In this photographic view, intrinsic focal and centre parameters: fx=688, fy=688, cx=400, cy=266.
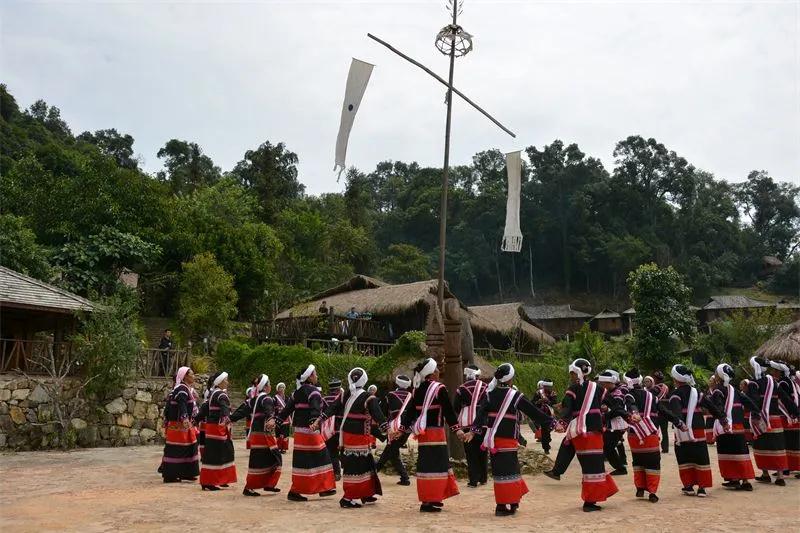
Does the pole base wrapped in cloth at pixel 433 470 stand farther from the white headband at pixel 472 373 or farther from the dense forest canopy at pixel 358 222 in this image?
the dense forest canopy at pixel 358 222

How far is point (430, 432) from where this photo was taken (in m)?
8.30

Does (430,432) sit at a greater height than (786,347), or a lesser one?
lesser

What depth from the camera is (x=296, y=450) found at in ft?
29.5

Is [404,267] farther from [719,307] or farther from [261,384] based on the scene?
[261,384]

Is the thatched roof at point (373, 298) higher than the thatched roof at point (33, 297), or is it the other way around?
the thatched roof at point (373, 298)

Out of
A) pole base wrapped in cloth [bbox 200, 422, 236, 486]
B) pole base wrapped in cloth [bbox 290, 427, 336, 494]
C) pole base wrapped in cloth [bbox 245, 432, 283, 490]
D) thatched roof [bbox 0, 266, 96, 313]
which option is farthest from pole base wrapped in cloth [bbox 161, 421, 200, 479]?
thatched roof [bbox 0, 266, 96, 313]

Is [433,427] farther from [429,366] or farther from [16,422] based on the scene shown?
[16,422]

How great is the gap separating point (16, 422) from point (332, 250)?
33036mm

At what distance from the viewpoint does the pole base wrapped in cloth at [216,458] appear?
9.88m

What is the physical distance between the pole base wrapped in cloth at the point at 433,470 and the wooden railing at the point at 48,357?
10979mm

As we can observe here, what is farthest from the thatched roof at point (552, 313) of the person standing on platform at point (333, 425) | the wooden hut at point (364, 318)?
the person standing on platform at point (333, 425)

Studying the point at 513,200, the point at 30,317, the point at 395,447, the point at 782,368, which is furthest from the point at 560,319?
the point at 395,447

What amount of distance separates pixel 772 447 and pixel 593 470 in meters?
4.14

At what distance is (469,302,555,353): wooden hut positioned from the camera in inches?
1348
